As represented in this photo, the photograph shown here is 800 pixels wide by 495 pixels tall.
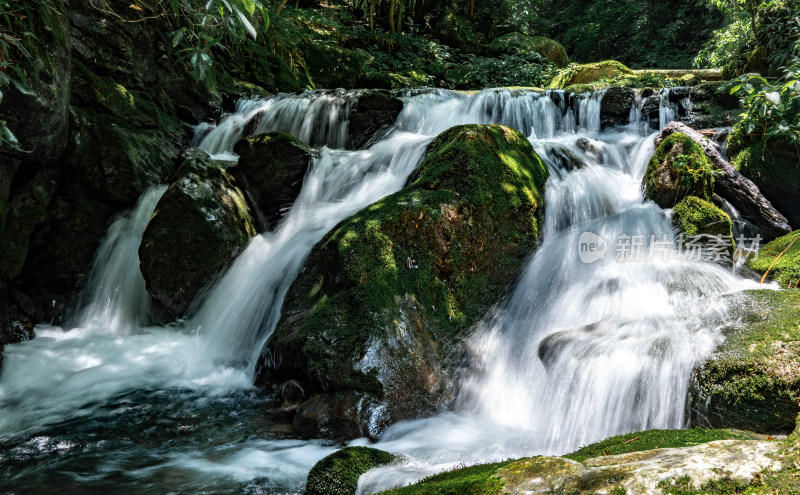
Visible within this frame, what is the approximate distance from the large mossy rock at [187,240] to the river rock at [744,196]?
6.06m

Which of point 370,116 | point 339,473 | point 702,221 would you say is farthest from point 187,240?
point 702,221

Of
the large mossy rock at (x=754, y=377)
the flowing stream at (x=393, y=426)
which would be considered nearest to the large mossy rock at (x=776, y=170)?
the flowing stream at (x=393, y=426)

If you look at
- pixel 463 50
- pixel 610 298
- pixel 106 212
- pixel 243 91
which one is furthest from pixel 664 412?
pixel 463 50

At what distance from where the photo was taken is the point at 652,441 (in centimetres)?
220

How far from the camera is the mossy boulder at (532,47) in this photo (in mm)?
17547

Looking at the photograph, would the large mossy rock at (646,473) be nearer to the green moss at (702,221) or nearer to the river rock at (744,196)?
the green moss at (702,221)

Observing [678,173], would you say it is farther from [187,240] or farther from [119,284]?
[119,284]

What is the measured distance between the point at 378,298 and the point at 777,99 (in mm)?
5373

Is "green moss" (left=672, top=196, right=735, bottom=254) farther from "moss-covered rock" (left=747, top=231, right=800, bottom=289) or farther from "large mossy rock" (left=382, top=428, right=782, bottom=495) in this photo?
"large mossy rock" (left=382, top=428, right=782, bottom=495)

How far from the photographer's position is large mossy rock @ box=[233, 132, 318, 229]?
23.3ft

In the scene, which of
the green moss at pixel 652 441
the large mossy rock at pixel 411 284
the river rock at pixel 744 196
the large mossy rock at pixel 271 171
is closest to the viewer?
the green moss at pixel 652 441

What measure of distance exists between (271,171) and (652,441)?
6019 mm

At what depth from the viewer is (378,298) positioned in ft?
13.9

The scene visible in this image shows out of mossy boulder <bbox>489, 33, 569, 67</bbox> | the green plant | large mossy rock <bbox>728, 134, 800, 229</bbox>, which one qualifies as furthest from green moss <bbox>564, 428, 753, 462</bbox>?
mossy boulder <bbox>489, 33, 569, 67</bbox>
